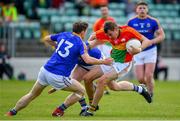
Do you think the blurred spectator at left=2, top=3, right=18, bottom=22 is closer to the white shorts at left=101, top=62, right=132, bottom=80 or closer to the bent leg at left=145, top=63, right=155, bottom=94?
the bent leg at left=145, top=63, right=155, bottom=94

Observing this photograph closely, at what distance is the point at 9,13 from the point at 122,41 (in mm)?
16485

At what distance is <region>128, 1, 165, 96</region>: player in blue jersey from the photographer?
18938mm

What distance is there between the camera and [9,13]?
104 ft

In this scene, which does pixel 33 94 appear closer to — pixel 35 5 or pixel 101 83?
pixel 101 83

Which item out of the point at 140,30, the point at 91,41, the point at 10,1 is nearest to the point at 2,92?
the point at 140,30

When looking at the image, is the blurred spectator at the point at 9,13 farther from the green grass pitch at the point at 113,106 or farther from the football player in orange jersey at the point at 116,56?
the football player in orange jersey at the point at 116,56

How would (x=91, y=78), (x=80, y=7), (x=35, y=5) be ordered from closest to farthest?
(x=91, y=78)
(x=35, y=5)
(x=80, y=7)

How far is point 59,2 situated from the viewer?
3431cm

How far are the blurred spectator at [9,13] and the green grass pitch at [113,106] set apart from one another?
696 centimetres

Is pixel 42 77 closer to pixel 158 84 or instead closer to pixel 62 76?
pixel 62 76

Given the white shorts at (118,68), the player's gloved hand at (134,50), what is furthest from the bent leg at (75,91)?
the player's gloved hand at (134,50)

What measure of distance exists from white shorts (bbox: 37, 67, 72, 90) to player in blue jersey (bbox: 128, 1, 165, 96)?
4.69 m

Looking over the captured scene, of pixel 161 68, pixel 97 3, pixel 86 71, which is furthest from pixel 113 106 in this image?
pixel 97 3

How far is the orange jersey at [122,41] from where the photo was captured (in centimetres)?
1562
